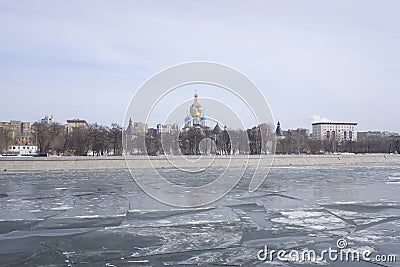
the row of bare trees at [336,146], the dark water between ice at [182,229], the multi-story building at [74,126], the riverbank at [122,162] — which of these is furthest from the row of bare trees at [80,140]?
the dark water between ice at [182,229]

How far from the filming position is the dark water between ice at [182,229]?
678cm

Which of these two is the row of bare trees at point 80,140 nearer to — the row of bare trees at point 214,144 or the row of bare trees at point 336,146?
the row of bare trees at point 214,144

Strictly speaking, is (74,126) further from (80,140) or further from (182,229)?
(182,229)

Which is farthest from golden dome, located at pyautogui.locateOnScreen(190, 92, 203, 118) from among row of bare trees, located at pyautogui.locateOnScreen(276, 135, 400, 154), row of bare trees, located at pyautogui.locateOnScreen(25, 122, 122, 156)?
row of bare trees, located at pyautogui.locateOnScreen(276, 135, 400, 154)

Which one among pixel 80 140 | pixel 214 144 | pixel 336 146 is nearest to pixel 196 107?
pixel 214 144

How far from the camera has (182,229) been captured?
354 inches

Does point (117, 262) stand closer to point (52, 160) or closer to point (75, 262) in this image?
point (75, 262)

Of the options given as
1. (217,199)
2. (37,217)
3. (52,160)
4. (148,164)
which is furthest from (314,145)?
(37,217)

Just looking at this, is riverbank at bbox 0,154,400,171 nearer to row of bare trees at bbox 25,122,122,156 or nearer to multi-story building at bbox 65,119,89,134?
row of bare trees at bbox 25,122,122,156

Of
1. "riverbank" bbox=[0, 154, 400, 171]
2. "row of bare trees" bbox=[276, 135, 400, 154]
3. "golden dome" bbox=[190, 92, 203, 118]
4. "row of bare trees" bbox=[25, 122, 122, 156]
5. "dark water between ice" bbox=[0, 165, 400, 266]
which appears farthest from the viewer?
"row of bare trees" bbox=[276, 135, 400, 154]

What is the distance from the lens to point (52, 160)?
116 ft

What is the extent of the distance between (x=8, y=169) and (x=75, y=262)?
30450 mm

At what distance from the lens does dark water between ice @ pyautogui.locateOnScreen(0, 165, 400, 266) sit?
6781mm

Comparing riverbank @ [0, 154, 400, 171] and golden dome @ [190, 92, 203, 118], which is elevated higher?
golden dome @ [190, 92, 203, 118]
